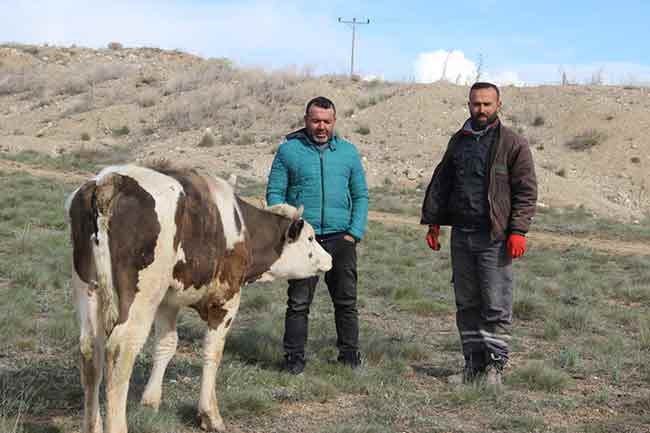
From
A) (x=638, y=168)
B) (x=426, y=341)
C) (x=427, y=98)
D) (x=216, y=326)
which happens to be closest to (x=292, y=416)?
(x=216, y=326)

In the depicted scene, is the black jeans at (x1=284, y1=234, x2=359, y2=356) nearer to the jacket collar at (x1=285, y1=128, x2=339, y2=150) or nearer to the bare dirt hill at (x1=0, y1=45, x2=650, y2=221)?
the jacket collar at (x1=285, y1=128, x2=339, y2=150)

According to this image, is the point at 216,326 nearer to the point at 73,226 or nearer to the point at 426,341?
the point at 73,226

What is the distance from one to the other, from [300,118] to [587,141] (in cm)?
1271

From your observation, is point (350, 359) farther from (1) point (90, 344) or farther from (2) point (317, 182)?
(1) point (90, 344)

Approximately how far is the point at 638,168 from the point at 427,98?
10536mm

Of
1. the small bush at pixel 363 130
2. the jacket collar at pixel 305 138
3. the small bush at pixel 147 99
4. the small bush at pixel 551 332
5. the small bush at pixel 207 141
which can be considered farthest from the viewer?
the small bush at pixel 147 99

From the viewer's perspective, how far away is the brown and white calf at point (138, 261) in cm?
460

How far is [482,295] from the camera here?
22.2ft

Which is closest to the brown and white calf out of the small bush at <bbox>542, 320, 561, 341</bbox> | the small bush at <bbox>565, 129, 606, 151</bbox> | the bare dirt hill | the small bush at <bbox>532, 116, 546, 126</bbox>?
the small bush at <bbox>542, 320, 561, 341</bbox>

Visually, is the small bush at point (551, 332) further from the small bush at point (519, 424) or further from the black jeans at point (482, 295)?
the small bush at point (519, 424)

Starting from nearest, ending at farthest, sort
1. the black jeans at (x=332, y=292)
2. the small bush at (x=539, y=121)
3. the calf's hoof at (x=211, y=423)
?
the calf's hoof at (x=211, y=423)
the black jeans at (x=332, y=292)
the small bush at (x=539, y=121)

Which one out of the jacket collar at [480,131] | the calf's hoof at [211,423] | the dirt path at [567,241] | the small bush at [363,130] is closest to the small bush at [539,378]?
→ the jacket collar at [480,131]

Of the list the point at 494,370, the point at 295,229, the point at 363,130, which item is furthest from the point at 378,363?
the point at 363,130

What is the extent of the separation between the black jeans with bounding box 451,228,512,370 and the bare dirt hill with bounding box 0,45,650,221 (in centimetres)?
1869
